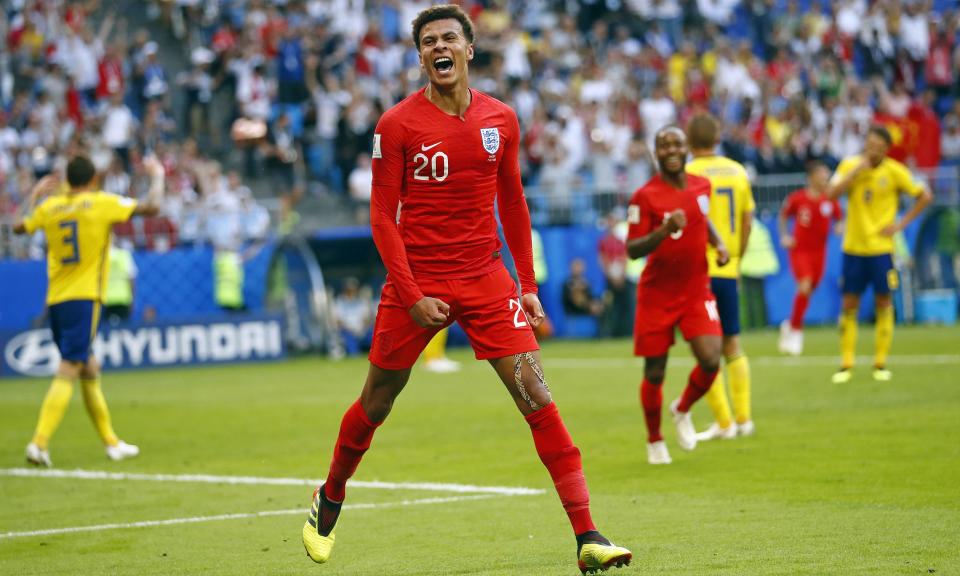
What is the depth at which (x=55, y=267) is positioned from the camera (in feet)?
41.5

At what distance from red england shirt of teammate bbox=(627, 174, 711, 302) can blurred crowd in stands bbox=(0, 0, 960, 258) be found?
600 inches

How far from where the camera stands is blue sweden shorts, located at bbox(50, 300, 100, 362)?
41.1 ft

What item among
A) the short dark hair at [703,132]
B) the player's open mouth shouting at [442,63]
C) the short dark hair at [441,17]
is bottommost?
the short dark hair at [703,132]

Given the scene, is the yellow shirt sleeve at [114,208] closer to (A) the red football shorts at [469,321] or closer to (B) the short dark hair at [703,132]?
(B) the short dark hair at [703,132]

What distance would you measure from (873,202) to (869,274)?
2.47ft

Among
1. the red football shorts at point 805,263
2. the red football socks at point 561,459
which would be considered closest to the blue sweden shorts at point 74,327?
the red football socks at point 561,459

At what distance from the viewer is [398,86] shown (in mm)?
28438

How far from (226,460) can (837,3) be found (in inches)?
1028

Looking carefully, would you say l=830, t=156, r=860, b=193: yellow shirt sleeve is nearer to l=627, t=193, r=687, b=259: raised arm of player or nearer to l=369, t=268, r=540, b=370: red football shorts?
l=627, t=193, r=687, b=259: raised arm of player

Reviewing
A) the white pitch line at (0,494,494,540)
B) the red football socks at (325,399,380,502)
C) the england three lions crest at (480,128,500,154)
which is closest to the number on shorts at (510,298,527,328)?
the england three lions crest at (480,128,500,154)

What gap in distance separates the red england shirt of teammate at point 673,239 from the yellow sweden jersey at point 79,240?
4.56m

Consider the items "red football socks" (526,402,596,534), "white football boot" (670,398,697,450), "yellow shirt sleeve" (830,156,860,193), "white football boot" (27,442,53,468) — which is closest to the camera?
"red football socks" (526,402,596,534)

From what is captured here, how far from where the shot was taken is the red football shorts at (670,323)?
35.0 ft

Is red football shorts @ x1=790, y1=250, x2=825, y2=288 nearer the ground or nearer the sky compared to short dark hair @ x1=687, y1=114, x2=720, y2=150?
nearer the ground
